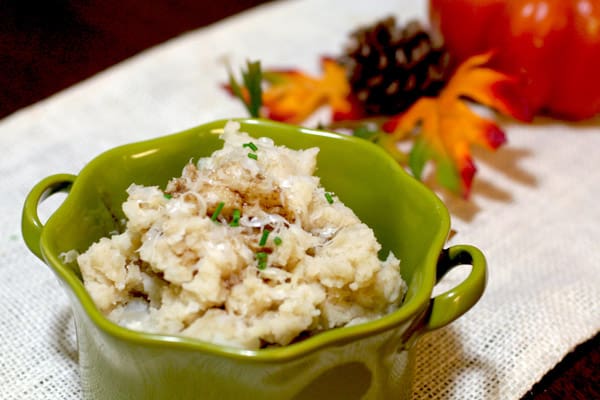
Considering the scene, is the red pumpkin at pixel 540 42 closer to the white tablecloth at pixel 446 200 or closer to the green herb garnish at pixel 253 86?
the white tablecloth at pixel 446 200

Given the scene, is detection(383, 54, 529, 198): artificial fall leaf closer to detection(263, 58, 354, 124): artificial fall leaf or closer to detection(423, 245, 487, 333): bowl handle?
detection(263, 58, 354, 124): artificial fall leaf

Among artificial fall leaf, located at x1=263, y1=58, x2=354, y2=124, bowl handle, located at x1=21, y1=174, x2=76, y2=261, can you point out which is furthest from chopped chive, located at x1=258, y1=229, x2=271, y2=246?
artificial fall leaf, located at x1=263, y1=58, x2=354, y2=124

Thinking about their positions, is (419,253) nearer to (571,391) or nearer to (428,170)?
(571,391)

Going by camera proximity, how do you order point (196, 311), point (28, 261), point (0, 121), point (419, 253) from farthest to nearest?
1. point (0, 121)
2. point (28, 261)
3. point (419, 253)
4. point (196, 311)

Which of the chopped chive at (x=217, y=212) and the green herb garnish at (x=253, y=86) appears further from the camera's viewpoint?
the green herb garnish at (x=253, y=86)

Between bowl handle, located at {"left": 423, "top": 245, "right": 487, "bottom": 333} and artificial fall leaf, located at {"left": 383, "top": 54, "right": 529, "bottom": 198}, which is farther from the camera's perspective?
artificial fall leaf, located at {"left": 383, "top": 54, "right": 529, "bottom": 198}

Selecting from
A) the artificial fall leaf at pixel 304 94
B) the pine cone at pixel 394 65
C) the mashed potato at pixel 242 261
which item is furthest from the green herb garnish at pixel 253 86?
the mashed potato at pixel 242 261

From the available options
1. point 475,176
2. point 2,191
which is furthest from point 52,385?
point 475,176
